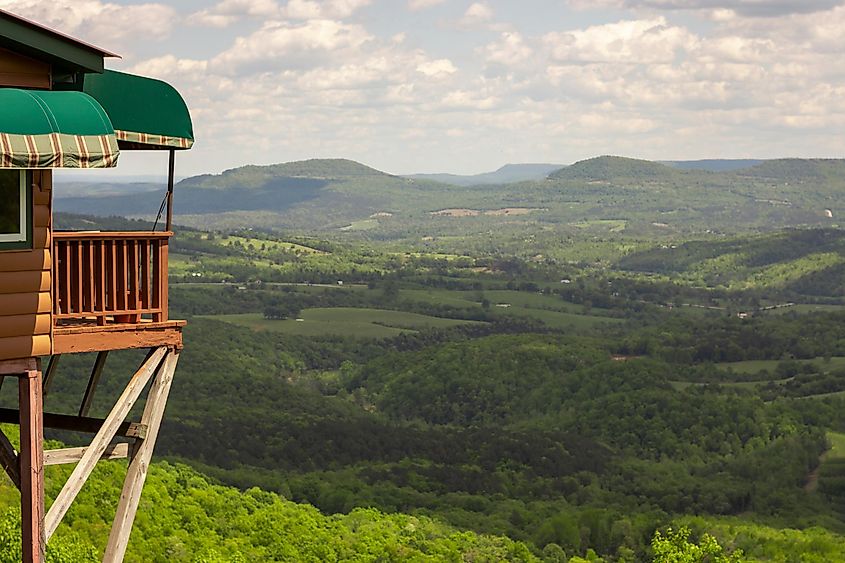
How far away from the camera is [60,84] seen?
17656mm

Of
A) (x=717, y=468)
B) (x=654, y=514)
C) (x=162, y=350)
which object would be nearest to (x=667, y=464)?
(x=717, y=468)

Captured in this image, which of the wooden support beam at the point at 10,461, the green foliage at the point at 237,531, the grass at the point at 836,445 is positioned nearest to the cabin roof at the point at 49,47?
the wooden support beam at the point at 10,461

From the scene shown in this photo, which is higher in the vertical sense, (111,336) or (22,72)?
(22,72)

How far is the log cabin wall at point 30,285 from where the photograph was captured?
16.2m

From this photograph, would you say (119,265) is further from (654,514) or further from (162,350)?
(654,514)

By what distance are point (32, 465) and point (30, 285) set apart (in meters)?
2.43

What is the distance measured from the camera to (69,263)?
57.9 feet

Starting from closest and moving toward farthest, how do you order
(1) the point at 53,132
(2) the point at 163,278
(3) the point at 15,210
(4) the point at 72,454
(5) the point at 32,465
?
(1) the point at 53,132 → (3) the point at 15,210 → (5) the point at 32,465 → (2) the point at 163,278 → (4) the point at 72,454

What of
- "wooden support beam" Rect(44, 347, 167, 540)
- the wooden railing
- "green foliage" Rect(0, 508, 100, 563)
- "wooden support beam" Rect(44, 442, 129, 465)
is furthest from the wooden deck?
"green foliage" Rect(0, 508, 100, 563)

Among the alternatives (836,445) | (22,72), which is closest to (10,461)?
(22,72)

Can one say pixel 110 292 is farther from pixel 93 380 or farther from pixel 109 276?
pixel 93 380

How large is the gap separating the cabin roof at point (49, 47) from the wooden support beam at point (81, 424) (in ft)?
17.7

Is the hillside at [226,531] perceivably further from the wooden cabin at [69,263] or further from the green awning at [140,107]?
the green awning at [140,107]

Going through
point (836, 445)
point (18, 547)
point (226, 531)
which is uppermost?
point (18, 547)
